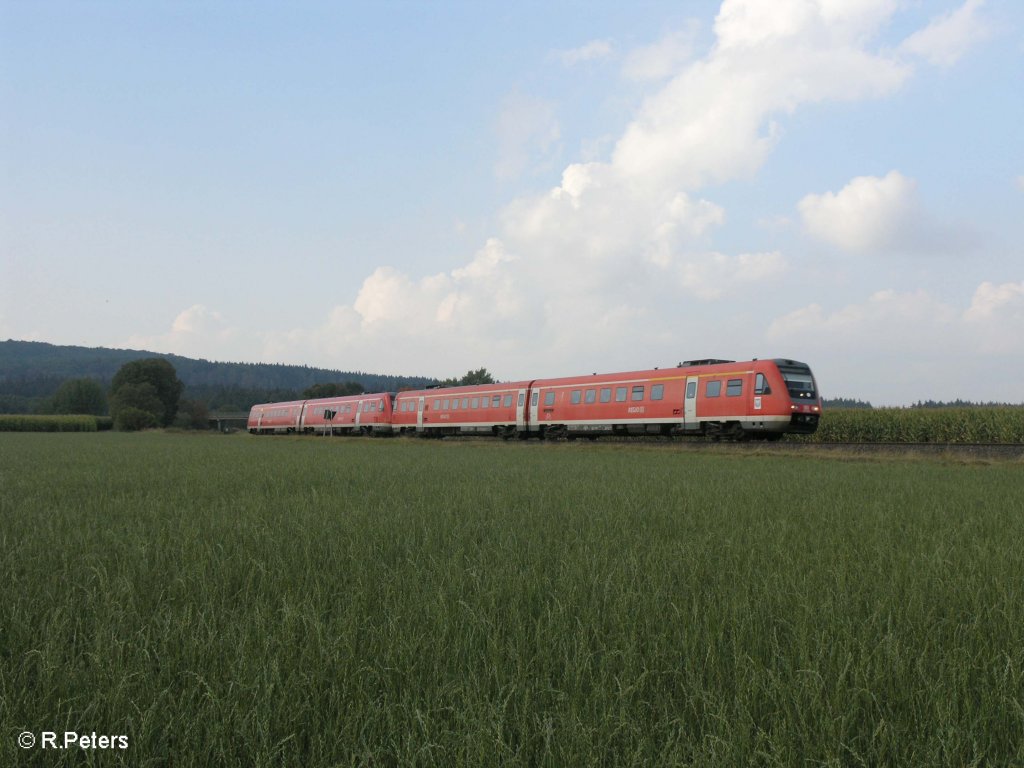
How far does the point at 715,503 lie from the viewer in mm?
9609

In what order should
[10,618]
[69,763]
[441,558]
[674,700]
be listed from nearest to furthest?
1. [69,763]
2. [674,700]
3. [10,618]
4. [441,558]

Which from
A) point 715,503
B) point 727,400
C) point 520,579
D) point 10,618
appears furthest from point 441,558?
point 727,400

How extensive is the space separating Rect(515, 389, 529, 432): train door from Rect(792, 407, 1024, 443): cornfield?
48.0ft

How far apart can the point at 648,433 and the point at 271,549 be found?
2473cm

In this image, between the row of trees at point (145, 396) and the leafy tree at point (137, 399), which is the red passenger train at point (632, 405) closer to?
the row of trees at point (145, 396)

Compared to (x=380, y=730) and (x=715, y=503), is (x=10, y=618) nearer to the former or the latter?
(x=380, y=730)

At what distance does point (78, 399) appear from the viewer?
132 metres

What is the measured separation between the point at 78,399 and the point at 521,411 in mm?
123480

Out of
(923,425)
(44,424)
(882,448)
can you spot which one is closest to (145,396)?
(44,424)

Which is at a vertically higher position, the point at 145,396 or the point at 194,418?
the point at 145,396

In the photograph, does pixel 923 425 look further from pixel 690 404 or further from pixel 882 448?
pixel 690 404

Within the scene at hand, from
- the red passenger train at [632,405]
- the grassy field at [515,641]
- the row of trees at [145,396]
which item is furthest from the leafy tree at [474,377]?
the grassy field at [515,641]

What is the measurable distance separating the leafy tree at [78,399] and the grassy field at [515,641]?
14342cm

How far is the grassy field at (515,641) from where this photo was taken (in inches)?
99.9
